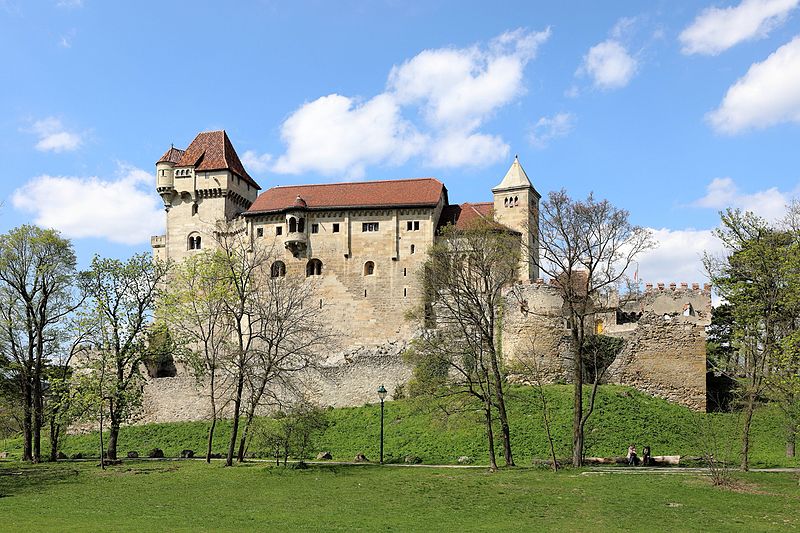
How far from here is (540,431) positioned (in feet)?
105

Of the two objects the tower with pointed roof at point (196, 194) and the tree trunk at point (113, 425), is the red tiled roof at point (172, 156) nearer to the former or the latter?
the tower with pointed roof at point (196, 194)

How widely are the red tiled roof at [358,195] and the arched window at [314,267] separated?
4.41m

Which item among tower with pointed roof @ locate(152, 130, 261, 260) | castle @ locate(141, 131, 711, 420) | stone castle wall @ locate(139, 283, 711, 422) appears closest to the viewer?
stone castle wall @ locate(139, 283, 711, 422)

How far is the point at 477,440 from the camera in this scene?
3180 centimetres

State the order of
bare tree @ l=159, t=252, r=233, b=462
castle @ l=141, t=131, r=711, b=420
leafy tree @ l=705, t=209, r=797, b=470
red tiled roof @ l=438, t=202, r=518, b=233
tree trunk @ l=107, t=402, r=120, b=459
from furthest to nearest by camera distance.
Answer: red tiled roof @ l=438, t=202, r=518, b=233 → castle @ l=141, t=131, r=711, b=420 → bare tree @ l=159, t=252, r=233, b=462 → tree trunk @ l=107, t=402, r=120, b=459 → leafy tree @ l=705, t=209, r=797, b=470

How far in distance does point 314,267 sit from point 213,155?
14091mm

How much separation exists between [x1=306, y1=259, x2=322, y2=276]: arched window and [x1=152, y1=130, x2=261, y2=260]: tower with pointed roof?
858 cm

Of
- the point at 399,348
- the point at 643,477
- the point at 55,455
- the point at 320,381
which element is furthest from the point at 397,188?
the point at 643,477

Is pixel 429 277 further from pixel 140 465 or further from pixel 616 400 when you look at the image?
pixel 140 465

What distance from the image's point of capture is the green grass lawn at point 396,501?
54.4ft

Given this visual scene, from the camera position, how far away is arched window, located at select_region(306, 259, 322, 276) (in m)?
62.1

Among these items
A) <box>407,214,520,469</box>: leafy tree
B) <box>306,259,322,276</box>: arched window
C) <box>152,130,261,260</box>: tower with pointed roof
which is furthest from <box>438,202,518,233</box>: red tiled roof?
<box>407,214,520,469</box>: leafy tree

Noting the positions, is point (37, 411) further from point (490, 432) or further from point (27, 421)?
point (490, 432)

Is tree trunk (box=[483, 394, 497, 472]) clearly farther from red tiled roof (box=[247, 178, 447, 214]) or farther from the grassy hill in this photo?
red tiled roof (box=[247, 178, 447, 214])
